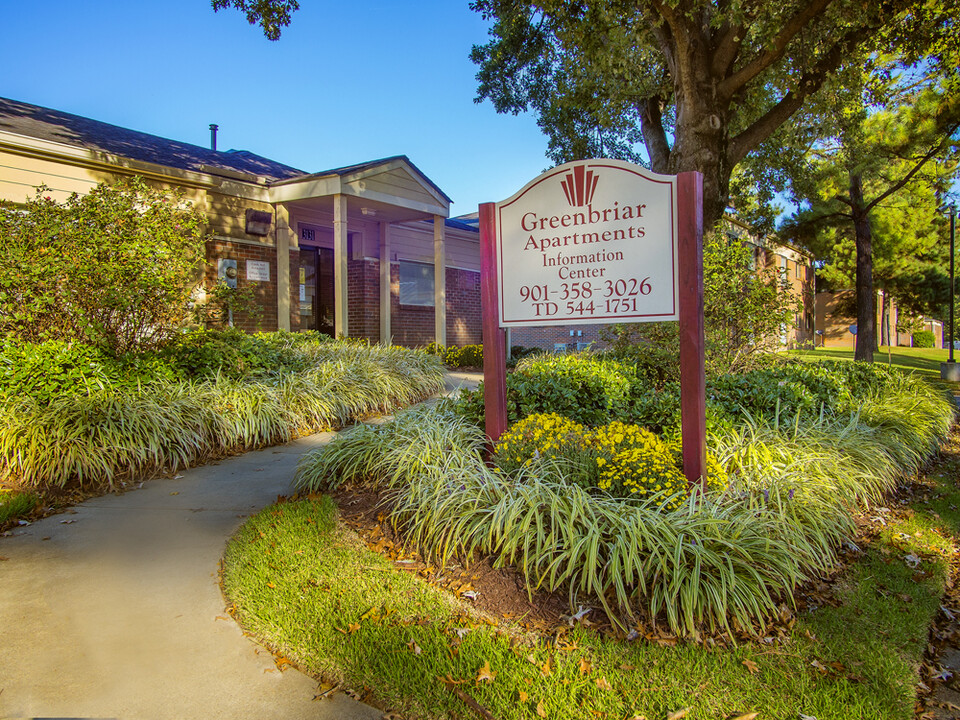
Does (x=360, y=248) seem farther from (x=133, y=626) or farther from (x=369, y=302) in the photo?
(x=133, y=626)

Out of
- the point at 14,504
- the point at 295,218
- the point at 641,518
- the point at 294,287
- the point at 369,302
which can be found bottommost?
the point at 14,504

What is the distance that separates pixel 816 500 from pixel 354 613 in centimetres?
306

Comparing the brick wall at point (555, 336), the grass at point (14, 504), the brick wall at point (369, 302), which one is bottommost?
the grass at point (14, 504)

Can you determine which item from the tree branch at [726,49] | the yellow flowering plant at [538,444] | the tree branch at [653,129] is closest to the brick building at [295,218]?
the tree branch at [653,129]

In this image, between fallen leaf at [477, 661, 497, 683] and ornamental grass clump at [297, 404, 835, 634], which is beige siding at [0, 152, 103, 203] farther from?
fallen leaf at [477, 661, 497, 683]

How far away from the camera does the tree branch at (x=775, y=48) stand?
7359 millimetres

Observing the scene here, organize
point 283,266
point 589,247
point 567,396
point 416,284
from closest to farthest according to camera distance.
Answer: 1. point 589,247
2. point 567,396
3. point 283,266
4. point 416,284

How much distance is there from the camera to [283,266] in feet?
40.0

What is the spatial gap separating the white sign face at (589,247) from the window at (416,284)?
35.7 ft

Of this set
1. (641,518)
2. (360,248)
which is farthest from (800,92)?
(360,248)

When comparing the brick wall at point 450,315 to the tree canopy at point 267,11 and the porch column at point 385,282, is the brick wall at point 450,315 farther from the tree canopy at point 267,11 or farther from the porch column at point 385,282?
the tree canopy at point 267,11

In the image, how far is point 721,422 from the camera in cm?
515

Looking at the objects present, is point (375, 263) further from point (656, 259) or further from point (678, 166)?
point (656, 259)

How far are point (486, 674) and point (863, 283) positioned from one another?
1628cm
